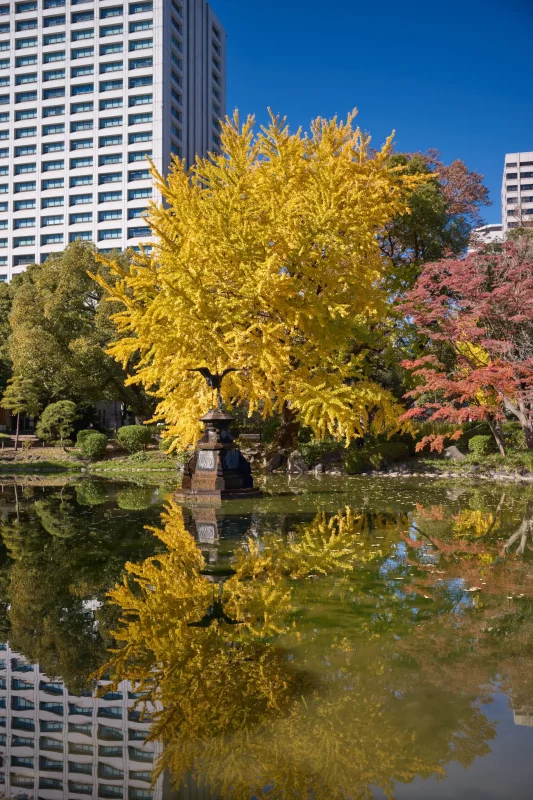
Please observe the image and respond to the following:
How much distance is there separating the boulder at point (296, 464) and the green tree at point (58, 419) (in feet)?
45.1

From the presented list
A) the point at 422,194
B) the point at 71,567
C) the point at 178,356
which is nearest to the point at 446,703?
the point at 71,567

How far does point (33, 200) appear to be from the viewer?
72.3 metres

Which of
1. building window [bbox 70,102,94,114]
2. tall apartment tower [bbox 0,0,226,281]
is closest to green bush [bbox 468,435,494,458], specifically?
tall apartment tower [bbox 0,0,226,281]

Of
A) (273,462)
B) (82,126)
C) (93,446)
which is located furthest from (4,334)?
(82,126)

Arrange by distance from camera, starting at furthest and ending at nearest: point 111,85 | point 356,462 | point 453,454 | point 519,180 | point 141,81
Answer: point 519,180 → point 111,85 → point 141,81 → point 453,454 → point 356,462

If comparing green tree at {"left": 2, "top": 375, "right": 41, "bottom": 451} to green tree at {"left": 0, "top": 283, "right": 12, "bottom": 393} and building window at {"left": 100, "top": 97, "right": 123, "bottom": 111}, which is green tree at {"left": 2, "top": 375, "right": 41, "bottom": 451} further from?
building window at {"left": 100, "top": 97, "right": 123, "bottom": 111}

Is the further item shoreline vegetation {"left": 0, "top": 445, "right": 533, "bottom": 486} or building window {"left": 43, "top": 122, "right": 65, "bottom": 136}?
building window {"left": 43, "top": 122, "right": 65, "bottom": 136}

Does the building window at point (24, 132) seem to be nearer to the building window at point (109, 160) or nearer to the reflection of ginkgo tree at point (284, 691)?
the building window at point (109, 160)

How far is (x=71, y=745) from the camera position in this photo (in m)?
3.87

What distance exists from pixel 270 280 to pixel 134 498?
6.77 m

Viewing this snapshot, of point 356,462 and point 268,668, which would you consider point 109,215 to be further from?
point 268,668

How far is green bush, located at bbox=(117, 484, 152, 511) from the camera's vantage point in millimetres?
14422

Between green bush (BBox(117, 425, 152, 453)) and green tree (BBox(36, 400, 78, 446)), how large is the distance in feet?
14.7

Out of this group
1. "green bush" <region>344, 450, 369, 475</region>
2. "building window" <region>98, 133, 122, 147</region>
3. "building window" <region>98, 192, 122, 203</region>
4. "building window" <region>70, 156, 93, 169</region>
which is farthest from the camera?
"building window" <region>70, 156, 93, 169</region>
